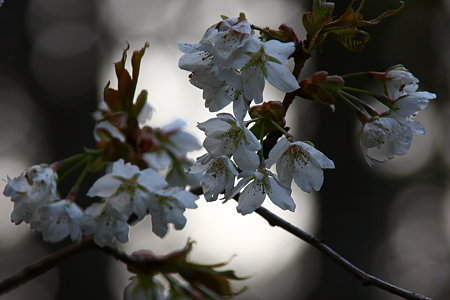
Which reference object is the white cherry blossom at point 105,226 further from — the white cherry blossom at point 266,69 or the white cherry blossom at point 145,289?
the white cherry blossom at point 266,69

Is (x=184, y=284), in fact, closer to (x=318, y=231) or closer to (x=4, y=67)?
(x=318, y=231)

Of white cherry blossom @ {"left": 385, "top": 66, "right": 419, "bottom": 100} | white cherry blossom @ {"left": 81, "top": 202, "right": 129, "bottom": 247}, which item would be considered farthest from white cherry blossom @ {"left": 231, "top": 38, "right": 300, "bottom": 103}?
white cherry blossom @ {"left": 81, "top": 202, "right": 129, "bottom": 247}

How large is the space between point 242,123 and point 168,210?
231 mm

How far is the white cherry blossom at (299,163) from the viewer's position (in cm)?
101

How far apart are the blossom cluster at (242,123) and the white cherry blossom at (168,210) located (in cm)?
7

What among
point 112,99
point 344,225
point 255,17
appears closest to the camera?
point 112,99

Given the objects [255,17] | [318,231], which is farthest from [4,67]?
[318,231]

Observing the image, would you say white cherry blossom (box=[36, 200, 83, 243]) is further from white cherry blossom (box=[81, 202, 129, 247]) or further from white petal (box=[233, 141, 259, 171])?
white petal (box=[233, 141, 259, 171])

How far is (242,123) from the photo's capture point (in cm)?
98

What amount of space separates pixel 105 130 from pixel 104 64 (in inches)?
167

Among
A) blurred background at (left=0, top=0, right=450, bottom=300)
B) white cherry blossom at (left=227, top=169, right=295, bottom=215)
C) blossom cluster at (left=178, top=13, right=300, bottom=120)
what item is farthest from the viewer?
blurred background at (left=0, top=0, right=450, bottom=300)

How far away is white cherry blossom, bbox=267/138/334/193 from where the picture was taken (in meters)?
1.01

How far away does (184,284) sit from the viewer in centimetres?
119

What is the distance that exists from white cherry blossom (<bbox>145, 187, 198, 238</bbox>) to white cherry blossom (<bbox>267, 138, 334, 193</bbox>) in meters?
0.19
